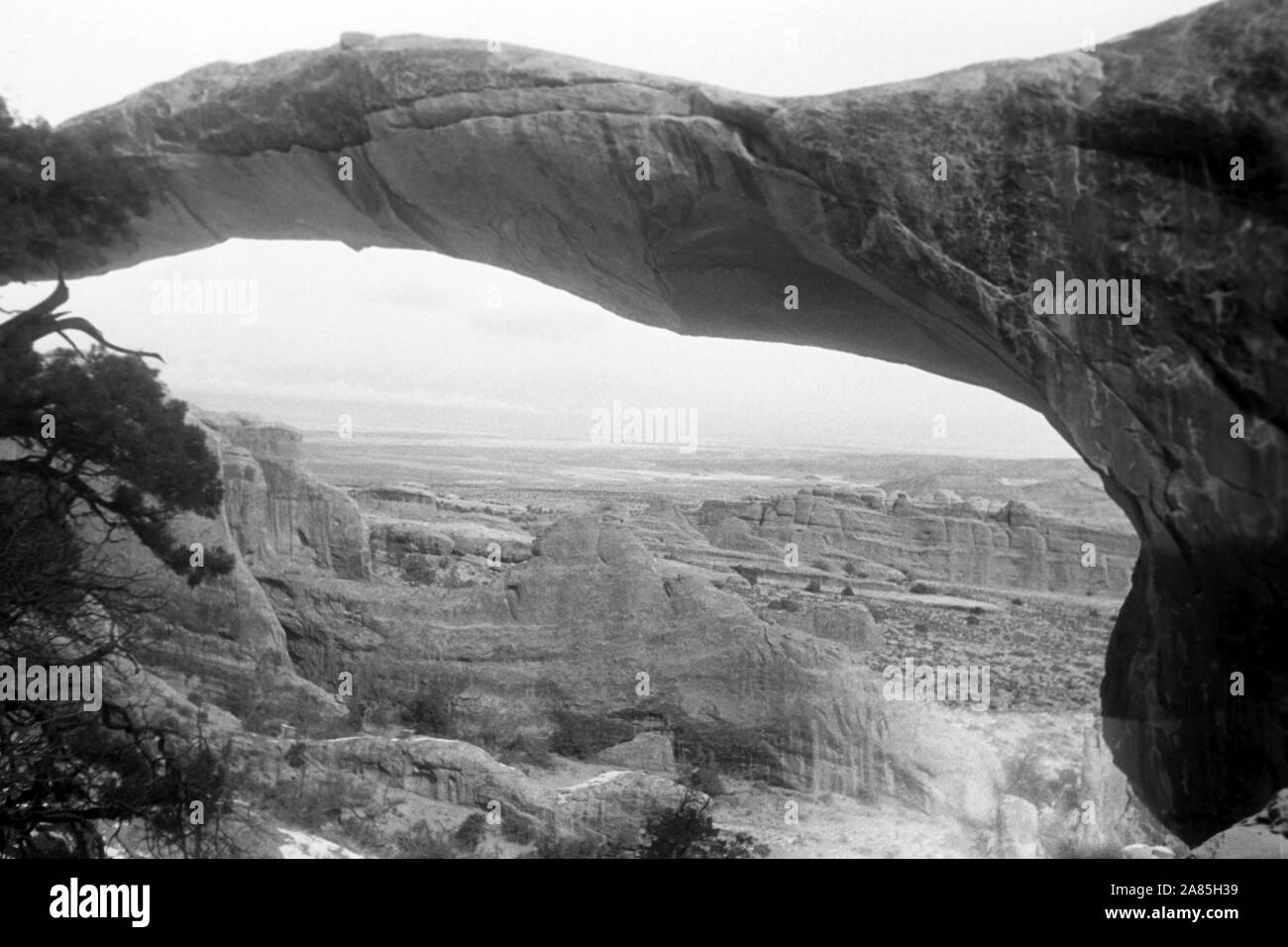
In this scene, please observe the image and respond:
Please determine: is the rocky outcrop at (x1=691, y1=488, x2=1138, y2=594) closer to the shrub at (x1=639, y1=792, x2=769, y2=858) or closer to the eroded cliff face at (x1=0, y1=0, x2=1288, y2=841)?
the eroded cliff face at (x1=0, y1=0, x2=1288, y2=841)

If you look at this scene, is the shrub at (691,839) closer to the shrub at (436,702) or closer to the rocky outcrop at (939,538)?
the shrub at (436,702)

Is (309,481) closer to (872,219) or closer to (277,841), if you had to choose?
(277,841)

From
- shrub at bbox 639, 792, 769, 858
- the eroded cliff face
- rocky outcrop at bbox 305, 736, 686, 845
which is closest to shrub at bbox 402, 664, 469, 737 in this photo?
rocky outcrop at bbox 305, 736, 686, 845

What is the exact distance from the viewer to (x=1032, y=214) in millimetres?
5148

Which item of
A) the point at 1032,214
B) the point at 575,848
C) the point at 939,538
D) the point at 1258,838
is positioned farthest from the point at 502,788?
the point at 1032,214

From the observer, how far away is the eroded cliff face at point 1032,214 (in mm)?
4824

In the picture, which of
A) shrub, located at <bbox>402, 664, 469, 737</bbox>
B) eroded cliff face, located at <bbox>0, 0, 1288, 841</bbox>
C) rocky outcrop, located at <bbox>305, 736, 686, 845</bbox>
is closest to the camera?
eroded cliff face, located at <bbox>0, 0, 1288, 841</bbox>

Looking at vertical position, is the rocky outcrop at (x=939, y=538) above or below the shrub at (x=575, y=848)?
above

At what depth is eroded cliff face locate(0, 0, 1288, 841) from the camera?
A: 4824mm

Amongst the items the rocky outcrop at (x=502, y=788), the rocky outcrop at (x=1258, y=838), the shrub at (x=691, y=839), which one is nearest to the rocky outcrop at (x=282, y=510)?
the rocky outcrop at (x=502, y=788)

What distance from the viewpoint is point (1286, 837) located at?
14.4 ft
